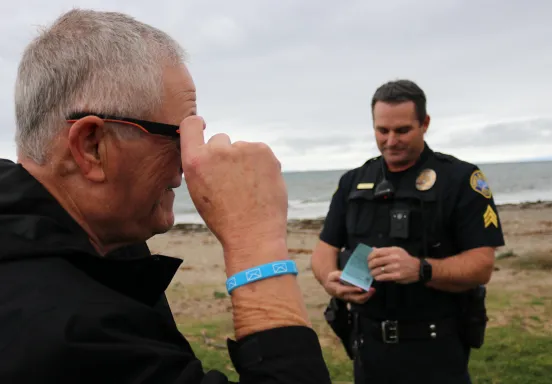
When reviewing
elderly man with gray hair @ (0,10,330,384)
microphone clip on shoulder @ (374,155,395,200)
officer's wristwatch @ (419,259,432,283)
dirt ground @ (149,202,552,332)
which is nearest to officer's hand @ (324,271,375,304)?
officer's wristwatch @ (419,259,432,283)

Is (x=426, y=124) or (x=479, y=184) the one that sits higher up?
(x=426, y=124)

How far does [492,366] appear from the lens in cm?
617

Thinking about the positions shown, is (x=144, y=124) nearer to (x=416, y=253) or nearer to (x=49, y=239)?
(x=49, y=239)

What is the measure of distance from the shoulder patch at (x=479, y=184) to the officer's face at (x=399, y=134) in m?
0.46

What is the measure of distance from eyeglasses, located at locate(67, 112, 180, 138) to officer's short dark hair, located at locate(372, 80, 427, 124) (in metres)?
2.76

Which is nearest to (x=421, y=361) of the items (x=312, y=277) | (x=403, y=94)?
(x=403, y=94)

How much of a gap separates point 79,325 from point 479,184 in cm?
323

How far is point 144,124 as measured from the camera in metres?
1.50

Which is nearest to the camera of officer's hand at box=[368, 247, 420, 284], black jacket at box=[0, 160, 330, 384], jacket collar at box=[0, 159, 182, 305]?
black jacket at box=[0, 160, 330, 384]

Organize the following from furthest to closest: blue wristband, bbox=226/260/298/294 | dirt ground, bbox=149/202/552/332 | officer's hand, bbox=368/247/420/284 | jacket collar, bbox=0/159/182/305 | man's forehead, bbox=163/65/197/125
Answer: dirt ground, bbox=149/202/552/332, officer's hand, bbox=368/247/420/284, man's forehead, bbox=163/65/197/125, blue wristband, bbox=226/260/298/294, jacket collar, bbox=0/159/182/305

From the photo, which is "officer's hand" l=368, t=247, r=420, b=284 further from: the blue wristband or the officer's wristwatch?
the blue wristband

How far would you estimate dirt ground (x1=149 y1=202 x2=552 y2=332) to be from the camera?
→ 10.2 metres

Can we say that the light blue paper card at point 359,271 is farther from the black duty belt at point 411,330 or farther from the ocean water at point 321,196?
the ocean water at point 321,196

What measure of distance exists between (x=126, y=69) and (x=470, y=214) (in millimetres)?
2812
